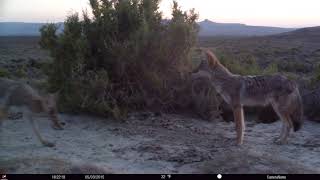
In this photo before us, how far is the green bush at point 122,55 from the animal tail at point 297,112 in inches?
118

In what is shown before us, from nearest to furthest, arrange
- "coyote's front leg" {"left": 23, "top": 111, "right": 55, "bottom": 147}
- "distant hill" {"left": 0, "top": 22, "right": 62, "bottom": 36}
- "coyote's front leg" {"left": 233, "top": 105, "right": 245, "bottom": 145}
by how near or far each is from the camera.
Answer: "coyote's front leg" {"left": 23, "top": 111, "right": 55, "bottom": 147}, "coyote's front leg" {"left": 233, "top": 105, "right": 245, "bottom": 145}, "distant hill" {"left": 0, "top": 22, "right": 62, "bottom": 36}

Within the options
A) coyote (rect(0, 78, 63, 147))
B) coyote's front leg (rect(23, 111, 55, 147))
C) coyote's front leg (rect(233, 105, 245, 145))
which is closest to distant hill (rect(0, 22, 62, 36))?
coyote (rect(0, 78, 63, 147))

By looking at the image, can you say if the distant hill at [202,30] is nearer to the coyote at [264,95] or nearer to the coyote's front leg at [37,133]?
the coyote's front leg at [37,133]

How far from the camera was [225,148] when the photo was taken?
26.5 ft

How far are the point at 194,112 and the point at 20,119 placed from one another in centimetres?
378

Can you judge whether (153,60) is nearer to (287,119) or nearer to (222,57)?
(222,57)

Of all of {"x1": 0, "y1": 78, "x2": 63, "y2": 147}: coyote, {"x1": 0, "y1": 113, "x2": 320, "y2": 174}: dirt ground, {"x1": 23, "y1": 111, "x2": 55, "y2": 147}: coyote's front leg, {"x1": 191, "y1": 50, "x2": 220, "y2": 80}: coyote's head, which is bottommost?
{"x1": 0, "y1": 113, "x2": 320, "y2": 174}: dirt ground

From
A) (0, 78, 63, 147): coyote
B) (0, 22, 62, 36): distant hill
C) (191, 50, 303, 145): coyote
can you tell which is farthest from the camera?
(0, 22, 62, 36): distant hill

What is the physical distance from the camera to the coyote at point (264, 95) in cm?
845

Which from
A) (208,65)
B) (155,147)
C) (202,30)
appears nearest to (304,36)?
(202,30)

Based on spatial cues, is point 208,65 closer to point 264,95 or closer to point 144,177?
Answer: point 264,95

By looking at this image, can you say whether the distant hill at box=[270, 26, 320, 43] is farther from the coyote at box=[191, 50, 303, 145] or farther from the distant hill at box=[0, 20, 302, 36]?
the coyote at box=[191, 50, 303, 145]

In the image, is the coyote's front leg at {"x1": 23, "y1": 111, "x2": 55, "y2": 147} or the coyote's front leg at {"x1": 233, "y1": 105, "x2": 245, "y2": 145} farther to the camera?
the coyote's front leg at {"x1": 233, "y1": 105, "x2": 245, "y2": 145}

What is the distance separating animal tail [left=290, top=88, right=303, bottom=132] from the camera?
8.55m
